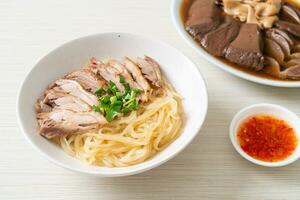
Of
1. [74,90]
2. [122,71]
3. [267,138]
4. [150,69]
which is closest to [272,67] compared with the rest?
[267,138]

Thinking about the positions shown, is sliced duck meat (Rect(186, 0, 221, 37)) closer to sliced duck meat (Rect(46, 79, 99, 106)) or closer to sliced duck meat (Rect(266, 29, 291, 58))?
sliced duck meat (Rect(266, 29, 291, 58))

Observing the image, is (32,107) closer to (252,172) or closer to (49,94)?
(49,94)

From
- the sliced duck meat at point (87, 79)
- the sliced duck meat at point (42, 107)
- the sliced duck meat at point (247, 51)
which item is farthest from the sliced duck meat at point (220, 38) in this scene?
the sliced duck meat at point (42, 107)

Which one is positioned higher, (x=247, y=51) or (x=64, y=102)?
(x=64, y=102)

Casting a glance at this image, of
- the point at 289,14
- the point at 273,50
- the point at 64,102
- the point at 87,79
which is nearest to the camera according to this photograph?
the point at 64,102

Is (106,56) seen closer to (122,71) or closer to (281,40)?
(122,71)

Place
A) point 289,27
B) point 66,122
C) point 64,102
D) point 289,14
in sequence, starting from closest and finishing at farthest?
point 66,122 → point 64,102 → point 289,27 → point 289,14

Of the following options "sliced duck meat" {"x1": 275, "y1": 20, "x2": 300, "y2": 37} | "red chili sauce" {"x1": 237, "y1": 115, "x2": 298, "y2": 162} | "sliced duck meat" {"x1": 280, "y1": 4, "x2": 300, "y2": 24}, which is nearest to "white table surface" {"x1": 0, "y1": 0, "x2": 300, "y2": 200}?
"red chili sauce" {"x1": 237, "y1": 115, "x2": 298, "y2": 162}

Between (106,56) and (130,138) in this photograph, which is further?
(106,56)

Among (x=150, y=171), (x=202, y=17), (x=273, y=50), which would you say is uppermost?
(x=202, y=17)
